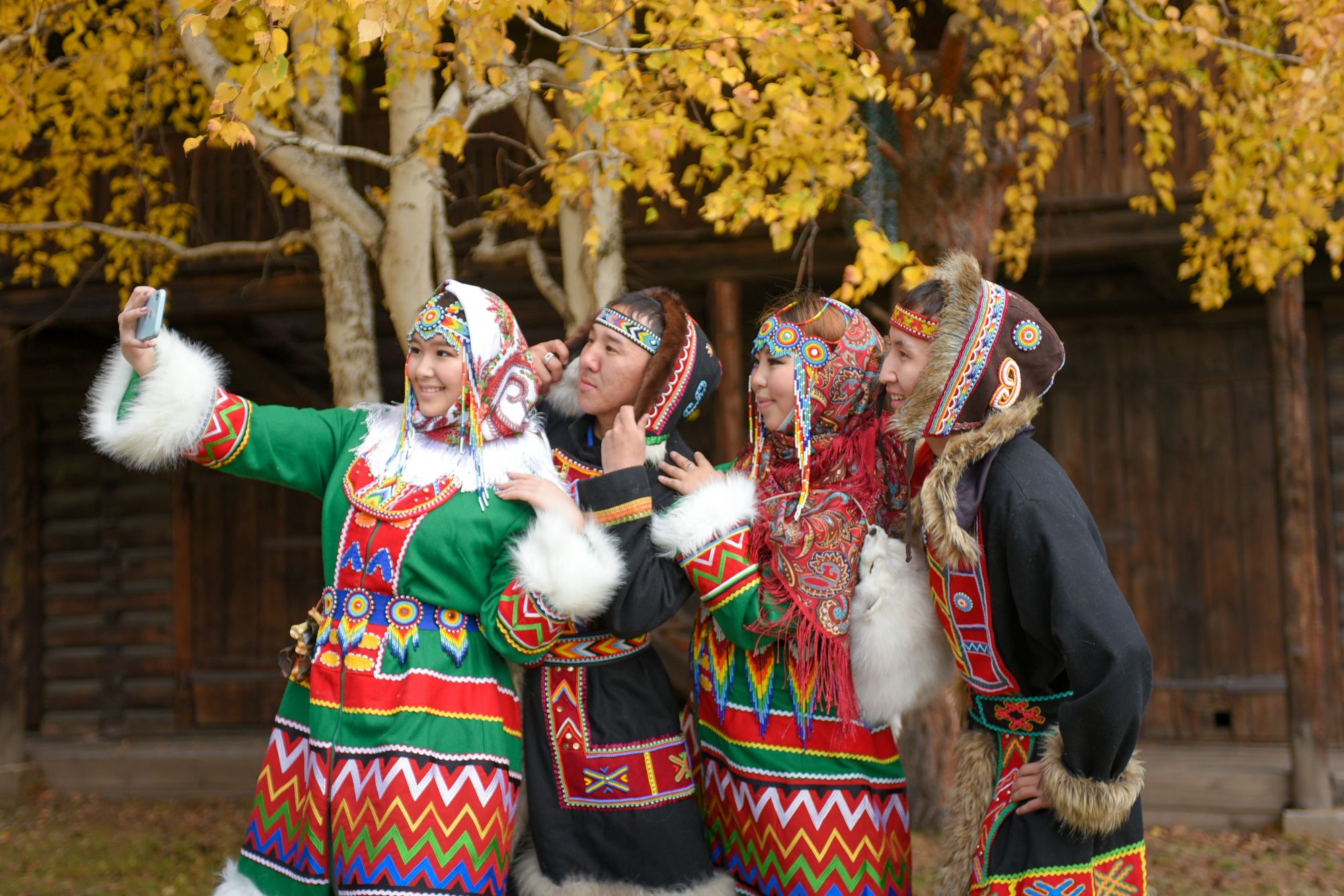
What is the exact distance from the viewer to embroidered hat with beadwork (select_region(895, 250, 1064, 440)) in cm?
218

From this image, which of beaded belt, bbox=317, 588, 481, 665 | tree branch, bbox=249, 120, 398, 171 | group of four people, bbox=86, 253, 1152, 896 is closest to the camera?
group of four people, bbox=86, 253, 1152, 896

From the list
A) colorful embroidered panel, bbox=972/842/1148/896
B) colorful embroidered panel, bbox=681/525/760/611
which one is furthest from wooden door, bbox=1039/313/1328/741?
colorful embroidered panel, bbox=972/842/1148/896

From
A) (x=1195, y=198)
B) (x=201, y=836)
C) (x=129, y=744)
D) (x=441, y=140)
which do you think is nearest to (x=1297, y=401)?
(x=1195, y=198)

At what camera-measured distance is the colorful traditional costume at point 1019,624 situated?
200cm

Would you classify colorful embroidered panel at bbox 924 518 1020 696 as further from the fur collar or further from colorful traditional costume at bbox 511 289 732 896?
colorful traditional costume at bbox 511 289 732 896

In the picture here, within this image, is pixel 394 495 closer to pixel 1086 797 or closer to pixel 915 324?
pixel 915 324

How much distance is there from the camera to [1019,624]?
2.18 meters

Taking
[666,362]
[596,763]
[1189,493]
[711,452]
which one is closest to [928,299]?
[666,362]

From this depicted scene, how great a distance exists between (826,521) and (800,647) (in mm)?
269

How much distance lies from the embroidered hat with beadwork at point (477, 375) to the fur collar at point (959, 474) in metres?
0.93

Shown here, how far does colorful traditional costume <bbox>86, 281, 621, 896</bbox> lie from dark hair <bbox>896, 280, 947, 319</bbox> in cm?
78

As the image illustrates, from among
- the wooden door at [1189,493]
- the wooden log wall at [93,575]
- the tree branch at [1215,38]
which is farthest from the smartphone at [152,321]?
the wooden log wall at [93,575]

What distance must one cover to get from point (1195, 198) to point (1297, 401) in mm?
1105

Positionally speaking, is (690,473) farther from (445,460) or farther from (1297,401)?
(1297,401)
